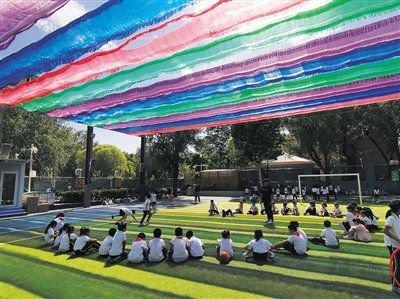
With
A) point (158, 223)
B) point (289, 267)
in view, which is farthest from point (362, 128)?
point (289, 267)

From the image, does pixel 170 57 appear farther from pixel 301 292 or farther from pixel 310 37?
pixel 301 292

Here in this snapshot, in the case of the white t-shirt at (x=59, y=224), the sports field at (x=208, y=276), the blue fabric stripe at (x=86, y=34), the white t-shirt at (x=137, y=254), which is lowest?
the sports field at (x=208, y=276)

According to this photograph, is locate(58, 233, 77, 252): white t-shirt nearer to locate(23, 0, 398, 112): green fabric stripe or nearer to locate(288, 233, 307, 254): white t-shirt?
locate(23, 0, 398, 112): green fabric stripe

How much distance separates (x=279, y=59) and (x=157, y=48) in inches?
107

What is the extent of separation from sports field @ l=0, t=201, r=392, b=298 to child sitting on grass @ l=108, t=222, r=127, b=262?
1.16ft

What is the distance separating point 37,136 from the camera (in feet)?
106

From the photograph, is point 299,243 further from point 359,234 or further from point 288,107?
point 288,107

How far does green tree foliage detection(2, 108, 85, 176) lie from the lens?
1184 inches

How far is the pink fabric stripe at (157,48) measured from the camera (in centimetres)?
557

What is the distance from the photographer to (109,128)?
1437 cm

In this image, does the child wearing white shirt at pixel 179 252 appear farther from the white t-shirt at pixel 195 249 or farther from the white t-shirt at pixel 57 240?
the white t-shirt at pixel 57 240

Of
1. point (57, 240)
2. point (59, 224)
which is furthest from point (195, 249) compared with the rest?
point (59, 224)

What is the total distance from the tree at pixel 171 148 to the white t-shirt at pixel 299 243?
2774 centimetres

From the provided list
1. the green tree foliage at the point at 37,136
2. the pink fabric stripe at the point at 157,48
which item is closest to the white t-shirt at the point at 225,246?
the pink fabric stripe at the point at 157,48
